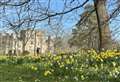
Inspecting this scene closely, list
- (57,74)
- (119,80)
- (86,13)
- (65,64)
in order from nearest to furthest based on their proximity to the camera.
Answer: (119,80)
(57,74)
(65,64)
(86,13)

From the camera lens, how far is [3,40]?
7906 centimetres

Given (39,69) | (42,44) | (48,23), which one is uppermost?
(48,23)

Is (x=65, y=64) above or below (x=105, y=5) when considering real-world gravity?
below

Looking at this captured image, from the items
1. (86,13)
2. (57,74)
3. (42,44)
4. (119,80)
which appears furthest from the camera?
(42,44)

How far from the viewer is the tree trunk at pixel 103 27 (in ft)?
48.2

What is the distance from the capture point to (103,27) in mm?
14773

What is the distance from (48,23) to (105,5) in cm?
237

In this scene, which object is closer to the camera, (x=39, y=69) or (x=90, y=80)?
(x=90, y=80)

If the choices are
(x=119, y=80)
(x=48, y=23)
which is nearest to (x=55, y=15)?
(x=48, y=23)

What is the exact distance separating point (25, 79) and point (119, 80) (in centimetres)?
189

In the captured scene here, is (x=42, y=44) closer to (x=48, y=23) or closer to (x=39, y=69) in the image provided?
(x=48, y=23)

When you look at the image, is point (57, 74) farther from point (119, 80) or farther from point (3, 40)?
point (3, 40)


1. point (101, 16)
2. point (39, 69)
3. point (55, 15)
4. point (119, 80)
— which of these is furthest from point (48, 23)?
point (119, 80)

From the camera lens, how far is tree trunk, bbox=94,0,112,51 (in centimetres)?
1469
